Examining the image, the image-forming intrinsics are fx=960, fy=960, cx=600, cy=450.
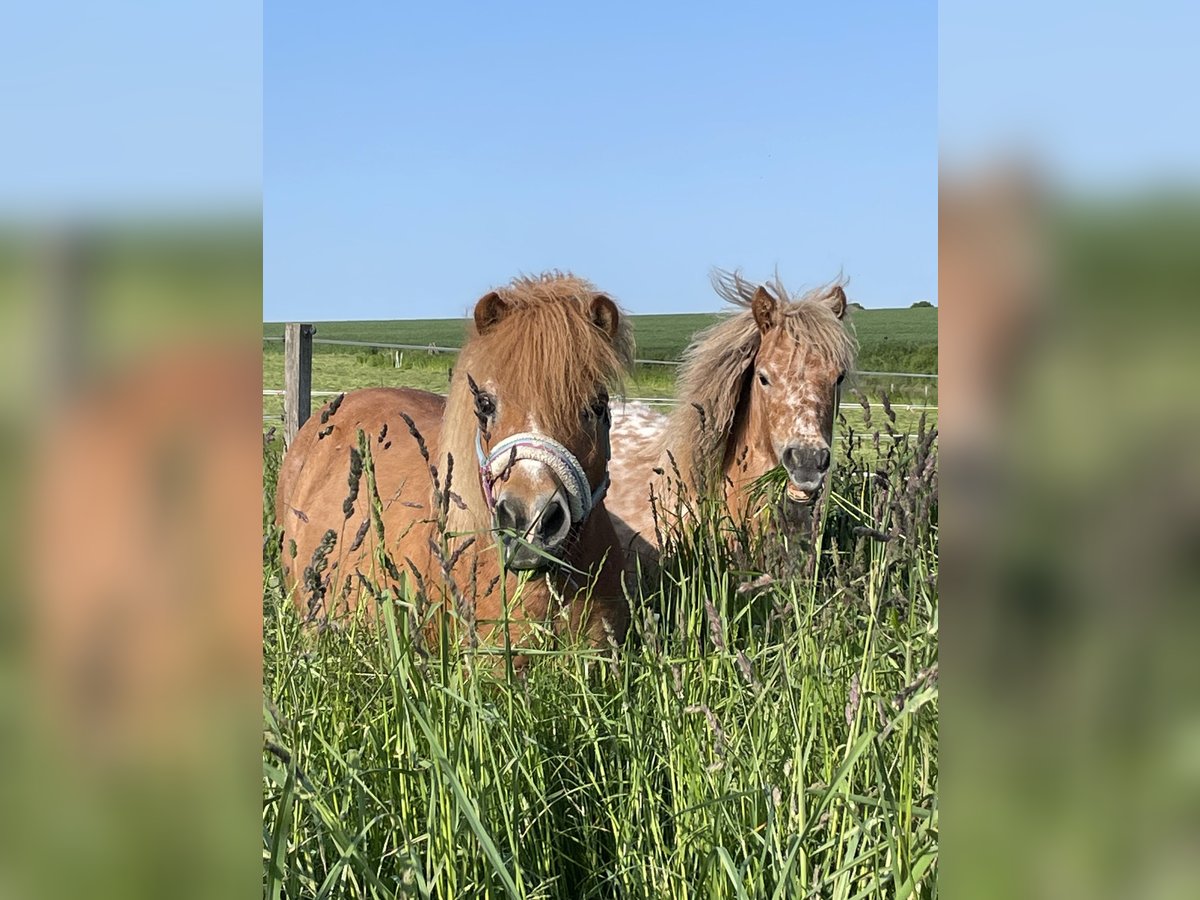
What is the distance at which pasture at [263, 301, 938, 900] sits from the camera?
1519 millimetres

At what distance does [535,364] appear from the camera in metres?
3.21

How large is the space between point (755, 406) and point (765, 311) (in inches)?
19.8

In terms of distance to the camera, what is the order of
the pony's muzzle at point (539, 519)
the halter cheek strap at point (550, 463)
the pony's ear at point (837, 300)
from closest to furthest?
the pony's muzzle at point (539, 519) < the halter cheek strap at point (550, 463) < the pony's ear at point (837, 300)

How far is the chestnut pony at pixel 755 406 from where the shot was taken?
461 centimetres

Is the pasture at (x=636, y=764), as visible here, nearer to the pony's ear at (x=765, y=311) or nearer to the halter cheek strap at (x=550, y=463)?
the halter cheek strap at (x=550, y=463)

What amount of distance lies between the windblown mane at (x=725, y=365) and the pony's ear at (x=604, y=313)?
53.5 inches

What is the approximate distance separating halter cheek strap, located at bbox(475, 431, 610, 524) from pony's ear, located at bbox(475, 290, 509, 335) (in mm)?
528

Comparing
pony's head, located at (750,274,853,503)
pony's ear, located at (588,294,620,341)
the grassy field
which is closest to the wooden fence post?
the grassy field

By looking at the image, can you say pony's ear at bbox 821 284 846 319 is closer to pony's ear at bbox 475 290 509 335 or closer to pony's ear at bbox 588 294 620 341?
pony's ear at bbox 588 294 620 341

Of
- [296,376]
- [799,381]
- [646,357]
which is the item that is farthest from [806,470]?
[646,357]
